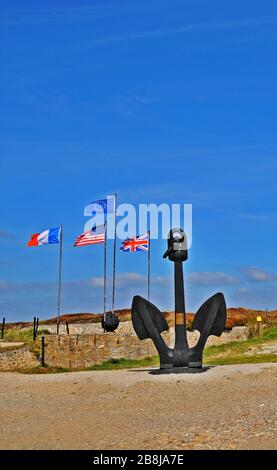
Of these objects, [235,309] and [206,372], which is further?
[235,309]

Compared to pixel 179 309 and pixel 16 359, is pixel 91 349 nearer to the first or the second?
pixel 16 359

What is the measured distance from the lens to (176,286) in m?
17.2

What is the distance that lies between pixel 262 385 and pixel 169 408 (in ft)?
8.33

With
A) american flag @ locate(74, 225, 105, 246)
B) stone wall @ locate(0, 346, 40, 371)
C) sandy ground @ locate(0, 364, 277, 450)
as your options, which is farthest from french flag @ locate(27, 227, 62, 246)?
sandy ground @ locate(0, 364, 277, 450)

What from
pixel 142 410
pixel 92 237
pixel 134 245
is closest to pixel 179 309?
pixel 142 410

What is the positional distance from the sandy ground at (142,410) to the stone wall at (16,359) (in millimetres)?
5860

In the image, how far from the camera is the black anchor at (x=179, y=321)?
1703 cm

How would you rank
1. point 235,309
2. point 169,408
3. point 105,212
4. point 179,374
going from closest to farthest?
point 169,408
point 179,374
point 105,212
point 235,309

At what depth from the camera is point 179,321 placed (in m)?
17.3

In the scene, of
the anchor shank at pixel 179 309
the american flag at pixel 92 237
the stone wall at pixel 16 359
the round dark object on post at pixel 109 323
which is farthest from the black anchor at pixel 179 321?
the round dark object on post at pixel 109 323

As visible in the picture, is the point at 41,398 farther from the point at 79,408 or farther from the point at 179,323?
the point at 179,323

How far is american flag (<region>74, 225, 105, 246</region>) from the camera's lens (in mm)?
30891
